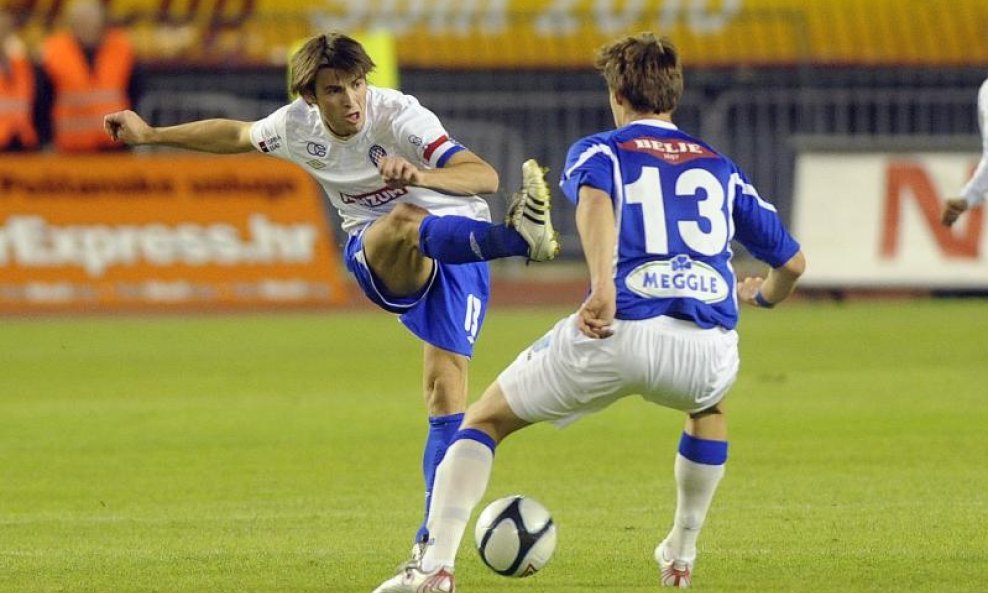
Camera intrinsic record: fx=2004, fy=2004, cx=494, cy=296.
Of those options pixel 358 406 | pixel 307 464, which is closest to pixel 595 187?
pixel 307 464

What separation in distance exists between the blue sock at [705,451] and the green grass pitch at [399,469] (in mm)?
454

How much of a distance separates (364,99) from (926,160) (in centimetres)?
1237

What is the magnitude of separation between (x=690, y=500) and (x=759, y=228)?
36.1 inches

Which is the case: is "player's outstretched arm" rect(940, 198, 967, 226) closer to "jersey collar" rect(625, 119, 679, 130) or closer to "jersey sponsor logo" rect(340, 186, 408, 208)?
"jersey sponsor logo" rect(340, 186, 408, 208)

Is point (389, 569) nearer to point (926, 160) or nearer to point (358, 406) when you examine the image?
point (358, 406)

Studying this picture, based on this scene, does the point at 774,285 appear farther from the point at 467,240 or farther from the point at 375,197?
the point at 375,197

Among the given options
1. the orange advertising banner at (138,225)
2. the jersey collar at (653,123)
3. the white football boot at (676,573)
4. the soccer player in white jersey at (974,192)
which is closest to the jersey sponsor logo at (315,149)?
the jersey collar at (653,123)

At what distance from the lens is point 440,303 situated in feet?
24.9

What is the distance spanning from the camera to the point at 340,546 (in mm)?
7594

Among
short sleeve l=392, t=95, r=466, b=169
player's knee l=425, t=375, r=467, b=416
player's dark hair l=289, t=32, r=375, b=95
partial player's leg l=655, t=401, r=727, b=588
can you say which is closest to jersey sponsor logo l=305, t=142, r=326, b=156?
short sleeve l=392, t=95, r=466, b=169

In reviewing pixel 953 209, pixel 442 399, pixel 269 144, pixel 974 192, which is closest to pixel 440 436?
pixel 442 399

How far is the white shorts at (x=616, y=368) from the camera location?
614 centimetres

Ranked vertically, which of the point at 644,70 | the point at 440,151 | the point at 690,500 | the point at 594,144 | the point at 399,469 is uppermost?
the point at 644,70

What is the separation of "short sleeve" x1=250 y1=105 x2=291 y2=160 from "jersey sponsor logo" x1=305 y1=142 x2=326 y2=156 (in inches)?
3.8
